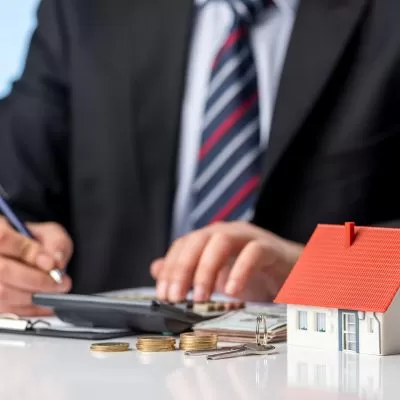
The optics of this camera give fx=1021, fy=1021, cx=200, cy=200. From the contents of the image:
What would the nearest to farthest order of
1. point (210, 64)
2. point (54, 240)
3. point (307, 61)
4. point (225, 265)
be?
point (225, 265) → point (54, 240) → point (307, 61) → point (210, 64)

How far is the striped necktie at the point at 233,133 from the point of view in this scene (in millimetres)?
1787

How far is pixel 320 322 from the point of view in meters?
0.90

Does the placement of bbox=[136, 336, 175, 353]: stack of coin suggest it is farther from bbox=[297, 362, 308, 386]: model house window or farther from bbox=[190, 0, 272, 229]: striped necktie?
bbox=[190, 0, 272, 229]: striped necktie

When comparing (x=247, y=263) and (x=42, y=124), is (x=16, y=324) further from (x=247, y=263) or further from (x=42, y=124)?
(x=42, y=124)

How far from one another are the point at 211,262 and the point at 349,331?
1.18 feet

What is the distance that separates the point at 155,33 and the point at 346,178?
1.51 ft

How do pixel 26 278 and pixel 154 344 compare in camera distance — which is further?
pixel 26 278

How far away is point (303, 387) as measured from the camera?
0.73 m

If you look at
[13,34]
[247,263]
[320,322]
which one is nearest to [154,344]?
[320,322]

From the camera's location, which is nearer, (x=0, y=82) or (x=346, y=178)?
(x=346, y=178)

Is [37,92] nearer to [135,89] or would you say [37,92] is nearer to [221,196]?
[135,89]

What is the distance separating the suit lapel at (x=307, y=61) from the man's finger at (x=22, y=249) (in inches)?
21.0

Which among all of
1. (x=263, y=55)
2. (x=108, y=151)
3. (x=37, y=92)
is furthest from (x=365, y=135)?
(x=37, y=92)

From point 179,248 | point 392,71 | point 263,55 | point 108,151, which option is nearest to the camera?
point 179,248
